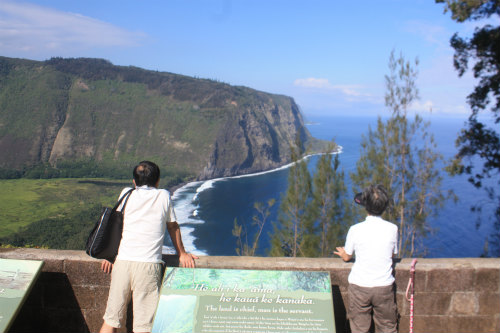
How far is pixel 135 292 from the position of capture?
3.02 meters

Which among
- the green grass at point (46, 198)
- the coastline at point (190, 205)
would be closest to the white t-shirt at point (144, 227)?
the coastline at point (190, 205)

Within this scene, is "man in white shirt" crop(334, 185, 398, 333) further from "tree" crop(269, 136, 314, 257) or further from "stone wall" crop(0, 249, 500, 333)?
"tree" crop(269, 136, 314, 257)

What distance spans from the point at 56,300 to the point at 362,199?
285 cm

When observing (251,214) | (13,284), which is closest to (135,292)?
(13,284)

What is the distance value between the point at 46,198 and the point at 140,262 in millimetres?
79198

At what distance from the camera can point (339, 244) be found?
805 inches

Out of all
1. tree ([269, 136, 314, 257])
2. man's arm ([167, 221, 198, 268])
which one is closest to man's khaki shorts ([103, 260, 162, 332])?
man's arm ([167, 221, 198, 268])

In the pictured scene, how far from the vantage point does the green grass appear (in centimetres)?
6013

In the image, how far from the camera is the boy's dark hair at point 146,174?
10.3 ft

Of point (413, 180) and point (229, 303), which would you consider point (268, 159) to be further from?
point (229, 303)

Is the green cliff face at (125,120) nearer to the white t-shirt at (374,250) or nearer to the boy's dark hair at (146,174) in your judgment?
the boy's dark hair at (146,174)

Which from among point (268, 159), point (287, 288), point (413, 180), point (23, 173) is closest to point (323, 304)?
point (287, 288)

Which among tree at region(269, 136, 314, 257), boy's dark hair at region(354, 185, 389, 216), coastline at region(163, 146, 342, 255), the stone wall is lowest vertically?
coastline at region(163, 146, 342, 255)

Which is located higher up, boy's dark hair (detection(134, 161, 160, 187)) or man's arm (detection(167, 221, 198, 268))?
boy's dark hair (detection(134, 161, 160, 187))
